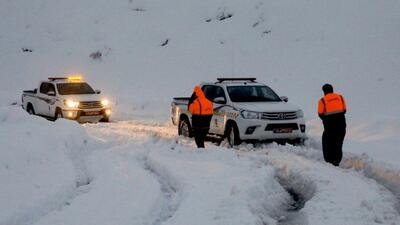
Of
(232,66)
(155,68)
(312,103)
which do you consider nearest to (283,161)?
(312,103)

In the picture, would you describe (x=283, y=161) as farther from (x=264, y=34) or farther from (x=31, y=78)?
(x=31, y=78)

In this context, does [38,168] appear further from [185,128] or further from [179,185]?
[185,128]

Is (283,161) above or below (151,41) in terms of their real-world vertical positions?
below

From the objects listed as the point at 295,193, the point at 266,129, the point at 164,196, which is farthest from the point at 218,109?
the point at 164,196

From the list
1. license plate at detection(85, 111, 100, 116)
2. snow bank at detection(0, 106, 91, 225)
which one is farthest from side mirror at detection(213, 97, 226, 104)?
license plate at detection(85, 111, 100, 116)

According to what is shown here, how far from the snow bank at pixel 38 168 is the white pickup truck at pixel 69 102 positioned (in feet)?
20.2

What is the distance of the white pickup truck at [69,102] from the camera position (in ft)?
68.2

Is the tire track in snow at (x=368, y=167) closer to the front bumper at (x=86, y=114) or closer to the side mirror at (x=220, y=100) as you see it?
the side mirror at (x=220, y=100)

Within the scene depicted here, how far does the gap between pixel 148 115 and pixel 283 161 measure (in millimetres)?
14313

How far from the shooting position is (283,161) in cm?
1209

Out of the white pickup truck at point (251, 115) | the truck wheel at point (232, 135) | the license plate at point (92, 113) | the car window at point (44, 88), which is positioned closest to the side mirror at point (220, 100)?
the white pickup truck at point (251, 115)

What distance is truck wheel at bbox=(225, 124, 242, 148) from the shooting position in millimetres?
14602

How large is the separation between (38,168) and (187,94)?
20973 mm

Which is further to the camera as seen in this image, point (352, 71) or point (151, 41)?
point (151, 41)
